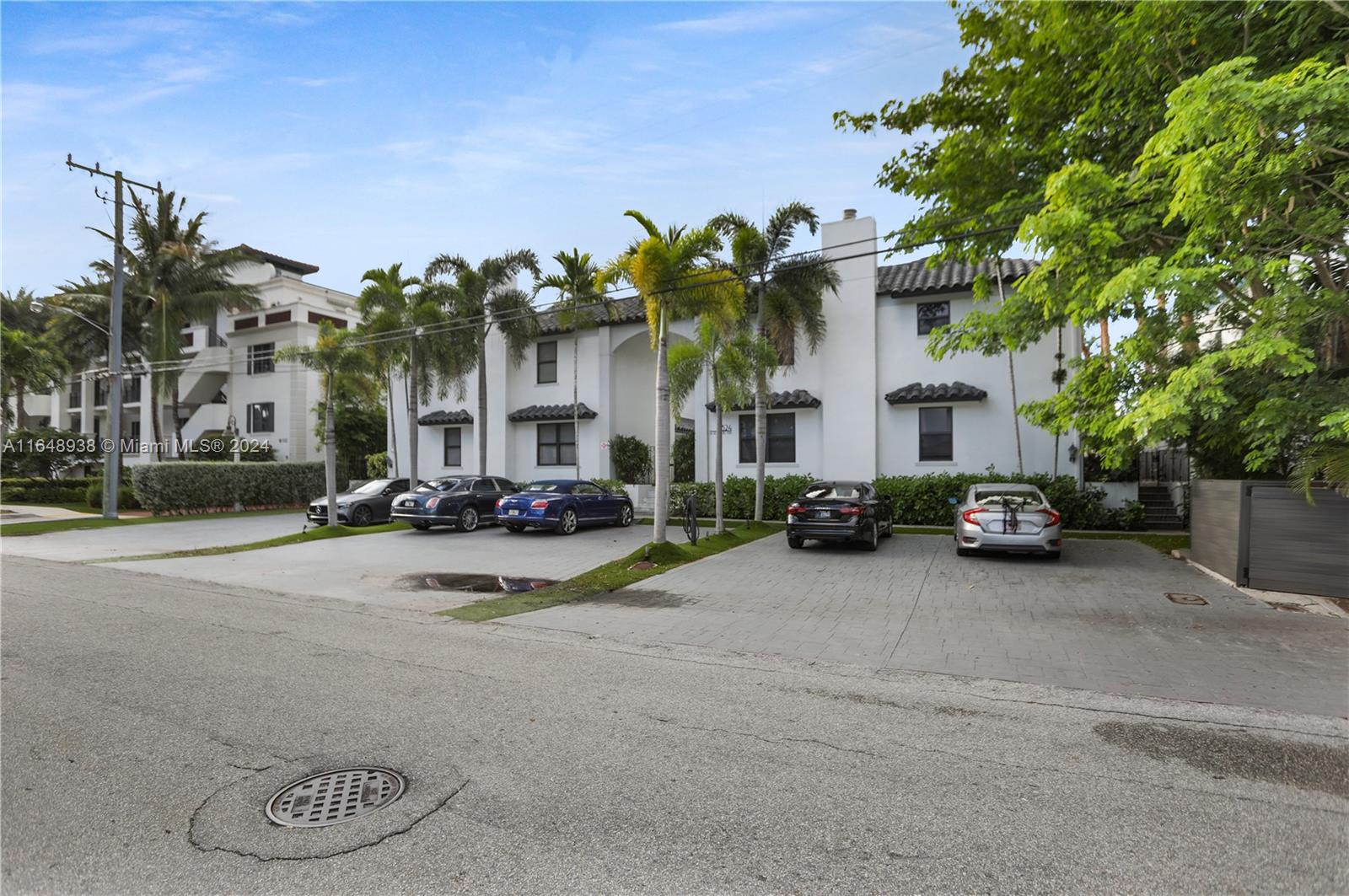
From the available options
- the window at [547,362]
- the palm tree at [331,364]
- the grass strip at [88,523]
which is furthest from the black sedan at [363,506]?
the window at [547,362]

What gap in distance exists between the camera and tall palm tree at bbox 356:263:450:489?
24.1 meters

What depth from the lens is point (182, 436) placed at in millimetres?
38938

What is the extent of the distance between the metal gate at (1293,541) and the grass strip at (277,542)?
62.6ft

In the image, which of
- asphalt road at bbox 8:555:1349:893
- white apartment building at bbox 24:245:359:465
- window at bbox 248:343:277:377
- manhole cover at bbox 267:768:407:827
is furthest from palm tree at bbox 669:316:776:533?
window at bbox 248:343:277:377

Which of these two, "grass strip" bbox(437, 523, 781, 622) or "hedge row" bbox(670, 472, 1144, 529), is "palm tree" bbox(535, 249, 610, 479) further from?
"grass strip" bbox(437, 523, 781, 622)

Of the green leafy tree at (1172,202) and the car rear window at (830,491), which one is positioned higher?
the green leafy tree at (1172,202)

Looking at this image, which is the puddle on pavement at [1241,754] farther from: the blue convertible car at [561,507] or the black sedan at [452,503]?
A: the black sedan at [452,503]

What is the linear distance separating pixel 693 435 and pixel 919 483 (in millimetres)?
8733

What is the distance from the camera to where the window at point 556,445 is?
27172 mm

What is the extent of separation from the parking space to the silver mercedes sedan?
715 cm

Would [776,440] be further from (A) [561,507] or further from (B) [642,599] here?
(B) [642,599]

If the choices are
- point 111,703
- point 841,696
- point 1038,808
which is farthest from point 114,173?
point 1038,808

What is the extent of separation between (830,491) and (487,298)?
16.0 m

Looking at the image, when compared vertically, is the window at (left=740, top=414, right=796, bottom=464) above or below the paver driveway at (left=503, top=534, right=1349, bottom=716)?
above
